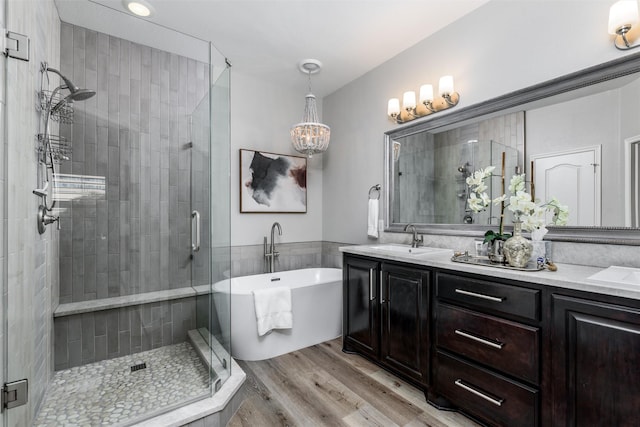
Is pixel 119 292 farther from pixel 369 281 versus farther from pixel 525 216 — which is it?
pixel 525 216

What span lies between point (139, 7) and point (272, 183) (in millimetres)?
1866

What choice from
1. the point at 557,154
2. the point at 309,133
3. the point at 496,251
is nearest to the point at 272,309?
the point at 309,133

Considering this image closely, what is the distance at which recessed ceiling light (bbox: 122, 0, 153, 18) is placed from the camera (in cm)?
210

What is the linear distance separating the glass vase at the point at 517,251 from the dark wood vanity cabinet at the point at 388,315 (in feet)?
1.53

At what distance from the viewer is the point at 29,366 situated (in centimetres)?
149

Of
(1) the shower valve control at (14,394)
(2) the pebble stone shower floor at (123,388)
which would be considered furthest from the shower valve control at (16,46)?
(2) the pebble stone shower floor at (123,388)

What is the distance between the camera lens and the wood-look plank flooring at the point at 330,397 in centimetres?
170

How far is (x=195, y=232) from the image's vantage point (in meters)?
2.59

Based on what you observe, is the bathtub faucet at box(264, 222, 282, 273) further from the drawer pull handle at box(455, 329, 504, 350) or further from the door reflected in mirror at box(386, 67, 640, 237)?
the drawer pull handle at box(455, 329, 504, 350)

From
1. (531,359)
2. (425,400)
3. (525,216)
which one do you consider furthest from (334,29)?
(425,400)

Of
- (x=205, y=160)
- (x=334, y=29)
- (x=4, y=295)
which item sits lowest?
(x=4, y=295)

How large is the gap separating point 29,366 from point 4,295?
0.57 metres

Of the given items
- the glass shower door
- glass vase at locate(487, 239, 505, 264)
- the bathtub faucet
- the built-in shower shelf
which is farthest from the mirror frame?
the built-in shower shelf

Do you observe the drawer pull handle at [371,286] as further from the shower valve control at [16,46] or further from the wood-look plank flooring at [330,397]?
the shower valve control at [16,46]
